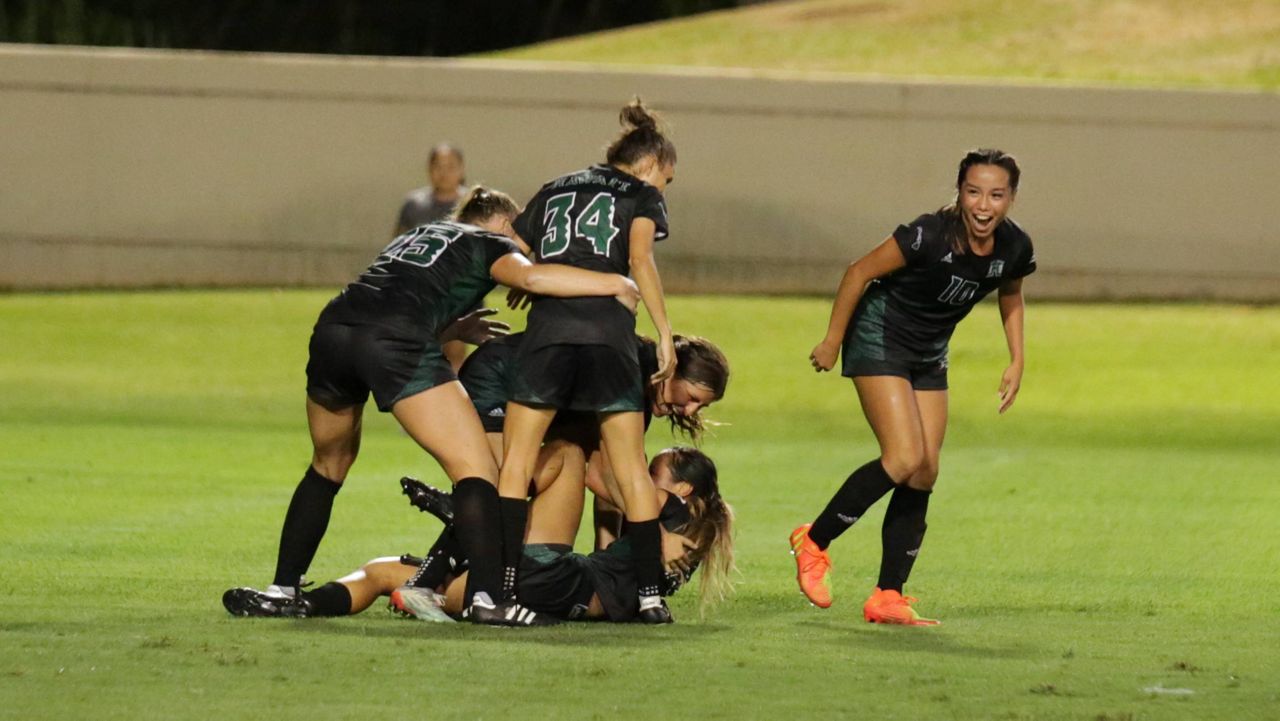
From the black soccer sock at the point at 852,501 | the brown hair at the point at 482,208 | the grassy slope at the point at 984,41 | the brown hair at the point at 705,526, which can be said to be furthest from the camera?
the grassy slope at the point at 984,41

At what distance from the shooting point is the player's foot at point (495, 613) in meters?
6.71

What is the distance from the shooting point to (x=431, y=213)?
46.6ft

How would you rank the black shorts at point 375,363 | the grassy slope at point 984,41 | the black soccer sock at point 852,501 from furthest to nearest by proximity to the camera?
1. the grassy slope at point 984,41
2. the black soccer sock at point 852,501
3. the black shorts at point 375,363

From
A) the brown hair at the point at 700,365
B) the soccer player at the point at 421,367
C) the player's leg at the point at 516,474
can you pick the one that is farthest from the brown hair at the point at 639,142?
the player's leg at the point at 516,474

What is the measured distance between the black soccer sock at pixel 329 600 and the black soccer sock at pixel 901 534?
2006 millimetres

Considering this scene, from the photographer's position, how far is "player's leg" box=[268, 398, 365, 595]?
6.99 m

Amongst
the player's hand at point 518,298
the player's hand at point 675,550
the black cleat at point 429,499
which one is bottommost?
the player's hand at point 675,550

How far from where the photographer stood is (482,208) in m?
7.62

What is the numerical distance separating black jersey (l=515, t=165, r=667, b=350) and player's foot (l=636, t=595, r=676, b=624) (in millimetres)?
927

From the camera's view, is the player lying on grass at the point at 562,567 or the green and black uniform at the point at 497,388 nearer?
the player lying on grass at the point at 562,567

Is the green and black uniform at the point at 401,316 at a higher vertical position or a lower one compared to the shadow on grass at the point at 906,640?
higher

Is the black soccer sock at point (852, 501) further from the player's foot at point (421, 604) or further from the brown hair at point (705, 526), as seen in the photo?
the player's foot at point (421, 604)

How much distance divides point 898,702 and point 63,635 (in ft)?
8.75

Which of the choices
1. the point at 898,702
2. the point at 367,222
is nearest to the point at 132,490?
the point at 898,702
